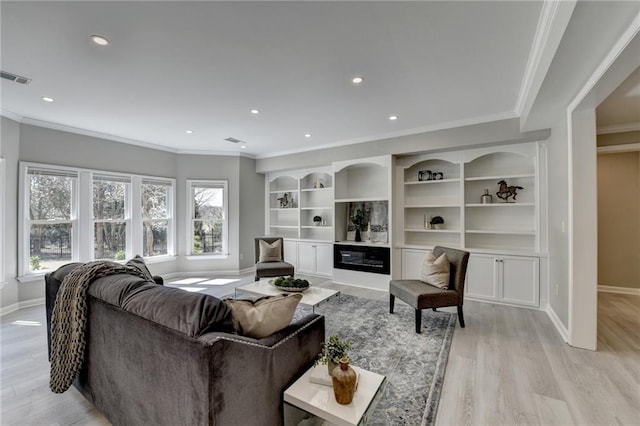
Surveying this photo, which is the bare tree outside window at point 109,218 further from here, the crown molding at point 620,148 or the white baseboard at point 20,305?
the crown molding at point 620,148

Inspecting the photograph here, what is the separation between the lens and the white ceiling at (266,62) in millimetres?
1891

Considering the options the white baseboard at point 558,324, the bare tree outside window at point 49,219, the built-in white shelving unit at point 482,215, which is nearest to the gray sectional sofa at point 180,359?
the white baseboard at point 558,324

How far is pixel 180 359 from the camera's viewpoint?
4.06 feet

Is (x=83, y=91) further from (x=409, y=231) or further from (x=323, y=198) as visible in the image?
(x=409, y=231)

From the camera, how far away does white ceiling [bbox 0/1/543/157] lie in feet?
6.20

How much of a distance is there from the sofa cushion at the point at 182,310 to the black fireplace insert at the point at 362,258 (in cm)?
364

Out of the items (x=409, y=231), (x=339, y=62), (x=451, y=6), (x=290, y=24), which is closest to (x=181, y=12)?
(x=290, y=24)

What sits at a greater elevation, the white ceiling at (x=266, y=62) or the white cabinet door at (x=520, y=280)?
the white ceiling at (x=266, y=62)

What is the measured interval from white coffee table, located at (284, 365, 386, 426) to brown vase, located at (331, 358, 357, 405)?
3 cm

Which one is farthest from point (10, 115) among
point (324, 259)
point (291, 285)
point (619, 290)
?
point (619, 290)

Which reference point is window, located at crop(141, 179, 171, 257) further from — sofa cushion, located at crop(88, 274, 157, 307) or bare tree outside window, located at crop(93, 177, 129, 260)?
sofa cushion, located at crop(88, 274, 157, 307)

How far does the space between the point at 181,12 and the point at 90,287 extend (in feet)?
6.26

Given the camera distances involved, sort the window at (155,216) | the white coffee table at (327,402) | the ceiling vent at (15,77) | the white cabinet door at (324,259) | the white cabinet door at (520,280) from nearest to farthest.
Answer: the white coffee table at (327,402) < the ceiling vent at (15,77) < the white cabinet door at (520,280) < the window at (155,216) < the white cabinet door at (324,259)

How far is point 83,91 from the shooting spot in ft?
10.0
